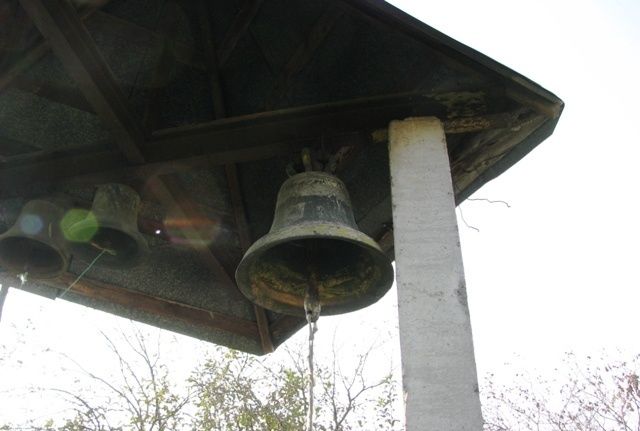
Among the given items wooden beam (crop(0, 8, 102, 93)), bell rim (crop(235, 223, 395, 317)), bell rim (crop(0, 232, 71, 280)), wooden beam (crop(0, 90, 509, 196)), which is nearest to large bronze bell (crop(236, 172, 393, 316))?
bell rim (crop(235, 223, 395, 317))

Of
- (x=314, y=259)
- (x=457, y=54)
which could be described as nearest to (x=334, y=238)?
(x=314, y=259)

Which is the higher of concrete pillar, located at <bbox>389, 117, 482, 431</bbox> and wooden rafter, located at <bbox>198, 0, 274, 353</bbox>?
wooden rafter, located at <bbox>198, 0, 274, 353</bbox>

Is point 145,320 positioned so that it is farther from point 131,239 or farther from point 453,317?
point 453,317

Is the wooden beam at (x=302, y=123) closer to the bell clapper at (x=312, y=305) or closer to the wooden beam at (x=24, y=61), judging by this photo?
the bell clapper at (x=312, y=305)

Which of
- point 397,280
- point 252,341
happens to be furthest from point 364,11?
point 252,341

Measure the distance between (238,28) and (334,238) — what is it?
150cm

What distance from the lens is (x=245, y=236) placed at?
3625 millimetres

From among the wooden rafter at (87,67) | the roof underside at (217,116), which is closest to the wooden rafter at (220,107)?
the roof underside at (217,116)

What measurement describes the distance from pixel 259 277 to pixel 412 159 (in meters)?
0.90

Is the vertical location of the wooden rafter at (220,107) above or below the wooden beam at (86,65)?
above

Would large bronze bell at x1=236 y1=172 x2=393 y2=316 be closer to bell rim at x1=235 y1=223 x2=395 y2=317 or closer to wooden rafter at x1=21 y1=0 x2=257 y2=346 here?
bell rim at x1=235 y1=223 x2=395 y2=317

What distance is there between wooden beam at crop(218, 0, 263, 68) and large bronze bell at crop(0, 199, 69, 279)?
1222 mm

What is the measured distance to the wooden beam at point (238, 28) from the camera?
3219 millimetres

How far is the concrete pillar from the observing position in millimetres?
1812
